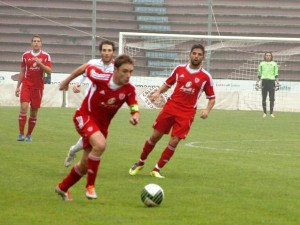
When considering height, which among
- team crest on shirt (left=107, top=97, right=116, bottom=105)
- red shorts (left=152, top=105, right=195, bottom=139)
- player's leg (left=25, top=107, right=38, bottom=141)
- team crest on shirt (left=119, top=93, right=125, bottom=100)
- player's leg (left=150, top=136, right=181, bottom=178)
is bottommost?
player's leg (left=25, top=107, right=38, bottom=141)

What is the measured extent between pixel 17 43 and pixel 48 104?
24.4 ft

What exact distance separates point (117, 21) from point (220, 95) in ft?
28.4

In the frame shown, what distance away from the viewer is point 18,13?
44156mm

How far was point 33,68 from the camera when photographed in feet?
65.3

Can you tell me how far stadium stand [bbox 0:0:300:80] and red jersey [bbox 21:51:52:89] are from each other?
900 inches

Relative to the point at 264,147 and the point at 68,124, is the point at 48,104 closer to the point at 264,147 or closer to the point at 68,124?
the point at 68,124

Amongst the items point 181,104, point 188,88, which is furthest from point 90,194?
point 188,88

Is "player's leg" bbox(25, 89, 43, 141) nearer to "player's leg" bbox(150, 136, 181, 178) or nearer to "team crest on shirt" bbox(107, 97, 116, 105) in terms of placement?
"player's leg" bbox(150, 136, 181, 178)

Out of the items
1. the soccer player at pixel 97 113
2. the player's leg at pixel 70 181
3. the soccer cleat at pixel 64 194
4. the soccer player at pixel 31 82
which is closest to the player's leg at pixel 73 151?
the soccer player at pixel 97 113

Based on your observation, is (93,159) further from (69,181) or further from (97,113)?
(97,113)

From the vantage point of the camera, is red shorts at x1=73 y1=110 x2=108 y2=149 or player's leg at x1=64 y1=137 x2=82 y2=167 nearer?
red shorts at x1=73 y1=110 x2=108 y2=149

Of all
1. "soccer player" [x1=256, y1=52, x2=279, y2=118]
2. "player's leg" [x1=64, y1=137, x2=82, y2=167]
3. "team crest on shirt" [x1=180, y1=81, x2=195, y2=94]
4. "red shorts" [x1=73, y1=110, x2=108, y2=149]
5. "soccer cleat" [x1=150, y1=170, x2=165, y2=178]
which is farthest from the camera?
"soccer player" [x1=256, y1=52, x2=279, y2=118]

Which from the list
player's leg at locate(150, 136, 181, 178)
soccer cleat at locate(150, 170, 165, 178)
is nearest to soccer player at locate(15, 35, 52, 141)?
player's leg at locate(150, 136, 181, 178)

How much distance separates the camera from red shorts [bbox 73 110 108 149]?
35.5 ft
